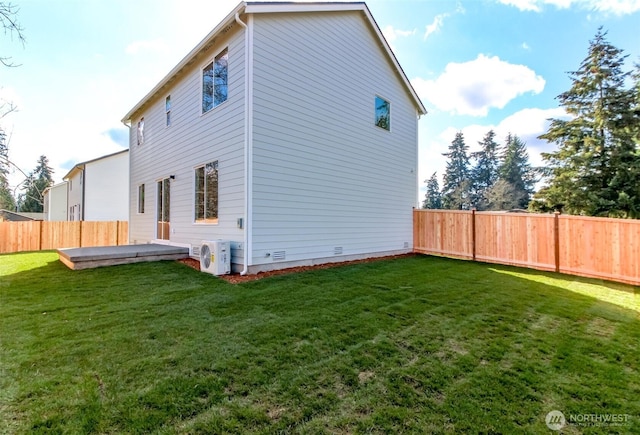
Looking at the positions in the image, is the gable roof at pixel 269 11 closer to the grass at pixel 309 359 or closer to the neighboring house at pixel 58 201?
the grass at pixel 309 359

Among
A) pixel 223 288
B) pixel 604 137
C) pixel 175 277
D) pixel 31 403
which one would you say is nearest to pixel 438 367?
pixel 31 403

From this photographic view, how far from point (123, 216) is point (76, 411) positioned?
19818 millimetres

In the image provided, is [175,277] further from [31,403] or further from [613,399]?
[613,399]

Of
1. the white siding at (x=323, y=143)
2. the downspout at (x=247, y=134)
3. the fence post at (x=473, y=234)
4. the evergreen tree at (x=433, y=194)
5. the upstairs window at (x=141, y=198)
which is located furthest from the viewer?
the evergreen tree at (x=433, y=194)

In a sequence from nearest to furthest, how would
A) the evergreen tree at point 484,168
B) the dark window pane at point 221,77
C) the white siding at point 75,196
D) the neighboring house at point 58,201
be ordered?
the dark window pane at point 221,77
the white siding at point 75,196
the neighboring house at point 58,201
the evergreen tree at point 484,168

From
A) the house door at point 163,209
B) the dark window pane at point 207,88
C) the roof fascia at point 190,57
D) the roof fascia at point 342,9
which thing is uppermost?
the roof fascia at point 342,9

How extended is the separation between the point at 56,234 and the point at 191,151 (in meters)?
10.1

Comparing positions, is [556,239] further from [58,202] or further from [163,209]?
[58,202]

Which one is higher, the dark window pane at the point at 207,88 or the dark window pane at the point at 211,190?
the dark window pane at the point at 207,88

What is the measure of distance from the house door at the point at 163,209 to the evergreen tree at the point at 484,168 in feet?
123

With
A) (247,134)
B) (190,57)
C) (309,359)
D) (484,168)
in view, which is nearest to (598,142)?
(247,134)

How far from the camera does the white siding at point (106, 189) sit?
58.0ft

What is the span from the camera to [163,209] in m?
10.2

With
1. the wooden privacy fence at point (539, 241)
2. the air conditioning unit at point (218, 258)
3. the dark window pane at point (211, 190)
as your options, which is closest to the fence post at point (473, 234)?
the wooden privacy fence at point (539, 241)
